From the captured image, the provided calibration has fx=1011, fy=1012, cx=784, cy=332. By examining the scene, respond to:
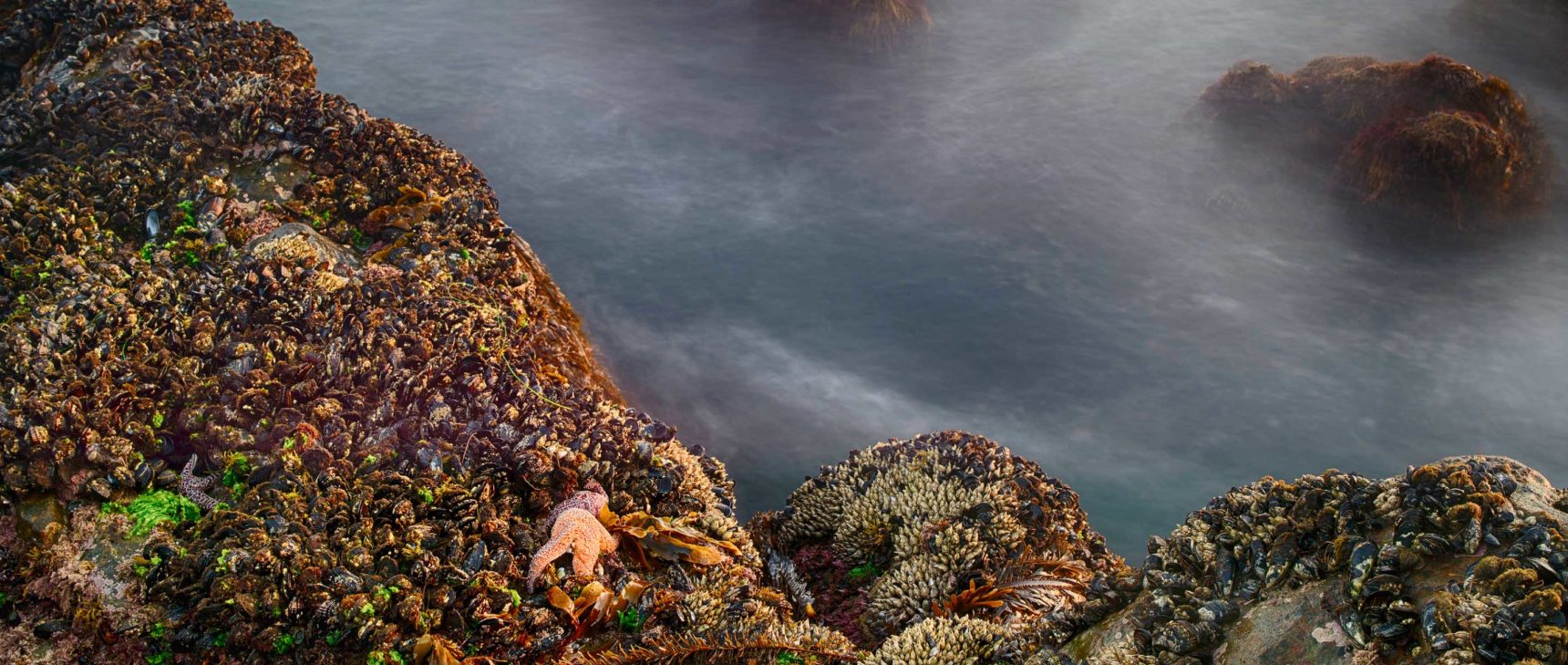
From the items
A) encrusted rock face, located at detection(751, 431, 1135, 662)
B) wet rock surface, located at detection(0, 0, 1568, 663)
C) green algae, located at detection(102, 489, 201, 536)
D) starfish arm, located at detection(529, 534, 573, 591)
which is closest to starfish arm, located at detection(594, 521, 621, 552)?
wet rock surface, located at detection(0, 0, 1568, 663)

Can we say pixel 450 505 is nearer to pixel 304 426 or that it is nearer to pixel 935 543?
pixel 304 426

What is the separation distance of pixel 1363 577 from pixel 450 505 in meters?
3.57

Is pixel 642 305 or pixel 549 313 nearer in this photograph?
pixel 549 313

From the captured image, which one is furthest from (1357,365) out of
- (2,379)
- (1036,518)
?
(2,379)

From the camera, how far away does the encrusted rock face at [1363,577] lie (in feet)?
9.60

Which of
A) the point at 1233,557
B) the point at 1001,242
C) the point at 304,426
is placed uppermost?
the point at 1233,557

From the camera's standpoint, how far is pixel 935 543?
5418 millimetres

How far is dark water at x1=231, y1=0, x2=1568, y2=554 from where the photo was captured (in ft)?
27.9

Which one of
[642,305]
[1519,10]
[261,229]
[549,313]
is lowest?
[642,305]

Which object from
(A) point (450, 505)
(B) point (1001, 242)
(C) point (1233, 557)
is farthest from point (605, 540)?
(B) point (1001, 242)

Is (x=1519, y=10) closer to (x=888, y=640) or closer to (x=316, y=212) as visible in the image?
(x=888, y=640)

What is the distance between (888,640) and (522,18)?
550 inches

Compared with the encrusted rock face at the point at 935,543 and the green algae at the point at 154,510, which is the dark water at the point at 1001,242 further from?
the green algae at the point at 154,510

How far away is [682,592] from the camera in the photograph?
458 centimetres
